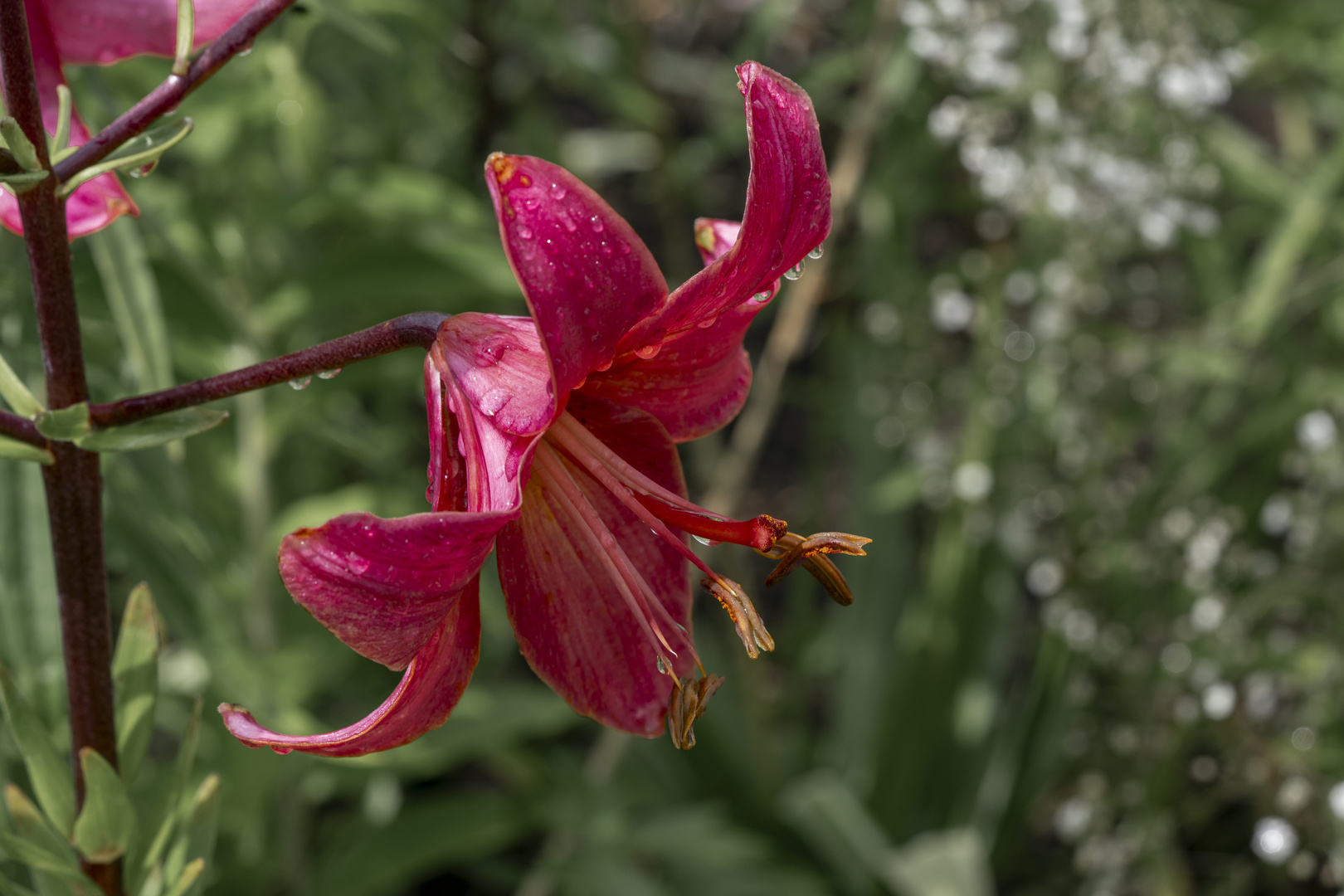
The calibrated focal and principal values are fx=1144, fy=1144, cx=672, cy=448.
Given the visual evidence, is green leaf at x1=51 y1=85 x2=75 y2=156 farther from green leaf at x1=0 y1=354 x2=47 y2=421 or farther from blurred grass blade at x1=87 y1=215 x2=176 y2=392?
blurred grass blade at x1=87 y1=215 x2=176 y2=392

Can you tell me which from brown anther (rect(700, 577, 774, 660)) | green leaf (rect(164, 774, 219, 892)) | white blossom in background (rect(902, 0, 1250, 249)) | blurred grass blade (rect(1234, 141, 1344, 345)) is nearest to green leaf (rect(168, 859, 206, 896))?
green leaf (rect(164, 774, 219, 892))

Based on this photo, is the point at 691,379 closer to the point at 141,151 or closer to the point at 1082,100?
the point at 141,151

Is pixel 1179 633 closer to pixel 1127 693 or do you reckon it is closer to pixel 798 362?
pixel 1127 693

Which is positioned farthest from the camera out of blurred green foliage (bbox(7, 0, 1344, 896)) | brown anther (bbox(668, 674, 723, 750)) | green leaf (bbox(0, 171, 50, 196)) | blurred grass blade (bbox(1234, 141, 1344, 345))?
blurred grass blade (bbox(1234, 141, 1344, 345))

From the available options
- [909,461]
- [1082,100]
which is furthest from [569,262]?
[909,461]

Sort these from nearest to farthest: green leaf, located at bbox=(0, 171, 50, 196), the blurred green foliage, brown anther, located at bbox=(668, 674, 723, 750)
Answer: green leaf, located at bbox=(0, 171, 50, 196) → brown anther, located at bbox=(668, 674, 723, 750) → the blurred green foliage
